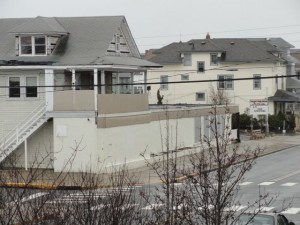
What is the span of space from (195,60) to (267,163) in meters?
34.4

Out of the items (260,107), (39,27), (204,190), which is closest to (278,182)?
(39,27)

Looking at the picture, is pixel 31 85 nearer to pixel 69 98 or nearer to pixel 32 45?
pixel 32 45

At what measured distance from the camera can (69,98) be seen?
35.2m

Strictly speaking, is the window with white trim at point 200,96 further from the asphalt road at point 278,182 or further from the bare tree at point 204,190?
the bare tree at point 204,190

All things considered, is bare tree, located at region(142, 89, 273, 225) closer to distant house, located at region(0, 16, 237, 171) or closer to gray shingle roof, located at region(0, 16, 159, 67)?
distant house, located at region(0, 16, 237, 171)

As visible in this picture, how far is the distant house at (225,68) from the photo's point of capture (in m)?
74.9

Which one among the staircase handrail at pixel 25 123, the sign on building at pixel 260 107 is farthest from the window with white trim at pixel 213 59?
the staircase handrail at pixel 25 123

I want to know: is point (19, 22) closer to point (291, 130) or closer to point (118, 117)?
point (118, 117)

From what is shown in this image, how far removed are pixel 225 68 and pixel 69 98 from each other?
134 ft

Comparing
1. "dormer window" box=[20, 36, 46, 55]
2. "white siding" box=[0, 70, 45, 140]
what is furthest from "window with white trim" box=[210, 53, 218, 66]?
"white siding" box=[0, 70, 45, 140]

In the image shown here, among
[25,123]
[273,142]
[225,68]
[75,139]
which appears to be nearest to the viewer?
[75,139]

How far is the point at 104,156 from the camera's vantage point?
3497cm

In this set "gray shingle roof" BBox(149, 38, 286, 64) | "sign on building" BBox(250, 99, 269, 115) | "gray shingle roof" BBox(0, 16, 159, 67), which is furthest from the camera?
"gray shingle roof" BBox(149, 38, 286, 64)

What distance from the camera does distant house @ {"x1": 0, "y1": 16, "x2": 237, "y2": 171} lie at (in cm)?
3497
